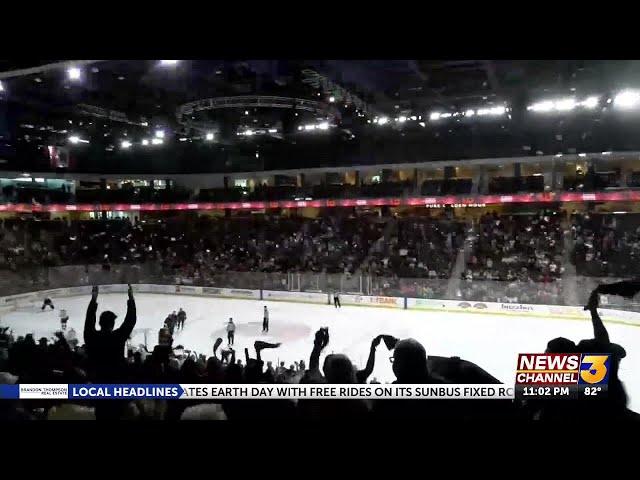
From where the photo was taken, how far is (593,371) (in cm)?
357

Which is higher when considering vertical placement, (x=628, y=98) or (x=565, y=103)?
(x=565, y=103)

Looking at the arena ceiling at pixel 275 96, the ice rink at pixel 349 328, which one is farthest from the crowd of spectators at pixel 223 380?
the arena ceiling at pixel 275 96

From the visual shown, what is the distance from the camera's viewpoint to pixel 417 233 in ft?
35.9

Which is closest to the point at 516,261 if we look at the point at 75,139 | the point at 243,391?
the point at 243,391

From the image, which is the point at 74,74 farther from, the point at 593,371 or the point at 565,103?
the point at 565,103

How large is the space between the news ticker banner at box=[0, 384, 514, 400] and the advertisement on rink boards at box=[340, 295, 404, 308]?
16.8 feet

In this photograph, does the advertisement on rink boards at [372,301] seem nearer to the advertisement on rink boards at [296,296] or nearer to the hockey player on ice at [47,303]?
the advertisement on rink boards at [296,296]

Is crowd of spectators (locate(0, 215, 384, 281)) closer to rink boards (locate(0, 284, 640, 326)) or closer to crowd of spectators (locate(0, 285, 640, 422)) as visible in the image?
rink boards (locate(0, 284, 640, 326))

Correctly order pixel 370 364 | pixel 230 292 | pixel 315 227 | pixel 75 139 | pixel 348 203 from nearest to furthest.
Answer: pixel 370 364 → pixel 75 139 → pixel 230 292 → pixel 315 227 → pixel 348 203

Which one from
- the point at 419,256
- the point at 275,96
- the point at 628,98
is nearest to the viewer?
the point at 628,98

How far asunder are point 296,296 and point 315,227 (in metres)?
2.94

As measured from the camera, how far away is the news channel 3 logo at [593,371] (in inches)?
140

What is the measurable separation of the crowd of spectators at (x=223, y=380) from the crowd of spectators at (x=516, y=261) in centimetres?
402
